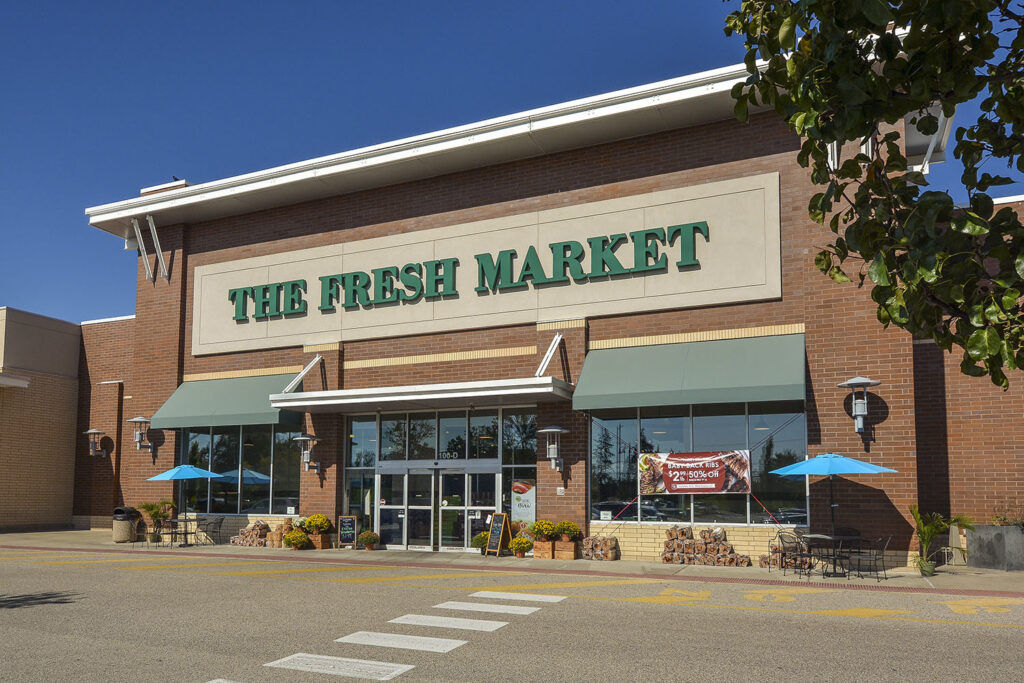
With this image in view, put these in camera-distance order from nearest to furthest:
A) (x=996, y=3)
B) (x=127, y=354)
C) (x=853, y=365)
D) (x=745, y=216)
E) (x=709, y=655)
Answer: (x=996, y=3), (x=709, y=655), (x=853, y=365), (x=745, y=216), (x=127, y=354)

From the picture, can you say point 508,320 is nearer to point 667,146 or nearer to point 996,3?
point 667,146

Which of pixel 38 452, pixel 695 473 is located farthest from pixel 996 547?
pixel 38 452

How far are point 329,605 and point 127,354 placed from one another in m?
20.4

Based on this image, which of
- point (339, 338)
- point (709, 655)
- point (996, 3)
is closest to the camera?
point (996, 3)

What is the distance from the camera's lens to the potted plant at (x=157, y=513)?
25734 millimetres

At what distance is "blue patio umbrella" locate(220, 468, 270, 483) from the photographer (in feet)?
81.8

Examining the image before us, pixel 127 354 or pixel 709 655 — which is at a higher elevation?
pixel 127 354

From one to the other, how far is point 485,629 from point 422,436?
11.9 metres

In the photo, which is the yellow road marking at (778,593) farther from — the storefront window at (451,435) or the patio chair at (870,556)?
the storefront window at (451,435)

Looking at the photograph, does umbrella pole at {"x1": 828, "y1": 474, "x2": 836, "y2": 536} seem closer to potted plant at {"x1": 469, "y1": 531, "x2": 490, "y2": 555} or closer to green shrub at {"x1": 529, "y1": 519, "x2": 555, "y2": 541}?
green shrub at {"x1": 529, "y1": 519, "x2": 555, "y2": 541}

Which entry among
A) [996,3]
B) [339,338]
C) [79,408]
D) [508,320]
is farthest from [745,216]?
[79,408]

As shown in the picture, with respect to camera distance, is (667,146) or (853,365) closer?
(853,365)

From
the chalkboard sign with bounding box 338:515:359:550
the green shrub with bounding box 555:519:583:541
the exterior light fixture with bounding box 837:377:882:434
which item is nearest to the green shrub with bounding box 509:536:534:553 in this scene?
the green shrub with bounding box 555:519:583:541

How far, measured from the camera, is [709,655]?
32.2ft
